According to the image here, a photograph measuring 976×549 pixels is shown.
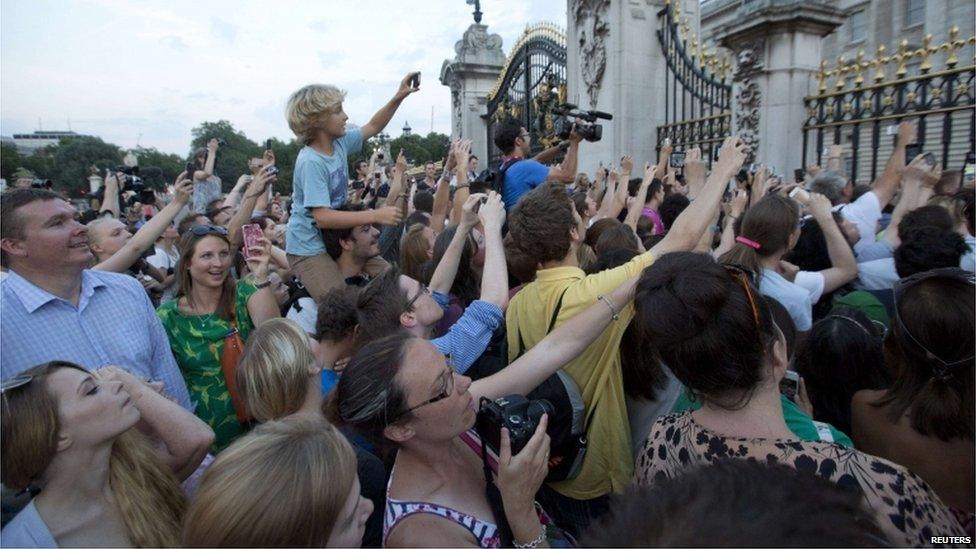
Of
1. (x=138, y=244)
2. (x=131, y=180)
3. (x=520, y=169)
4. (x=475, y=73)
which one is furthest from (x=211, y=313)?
(x=475, y=73)

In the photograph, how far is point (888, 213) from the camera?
5.69m

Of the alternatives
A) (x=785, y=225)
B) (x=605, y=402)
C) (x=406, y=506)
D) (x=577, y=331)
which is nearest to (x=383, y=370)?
(x=406, y=506)

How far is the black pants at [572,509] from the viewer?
2.29 meters

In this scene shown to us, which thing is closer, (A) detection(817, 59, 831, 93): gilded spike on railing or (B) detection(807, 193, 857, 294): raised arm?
(B) detection(807, 193, 857, 294): raised arm

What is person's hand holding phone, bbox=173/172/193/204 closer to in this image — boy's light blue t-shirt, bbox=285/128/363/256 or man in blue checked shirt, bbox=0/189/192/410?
boy's light blue t-shirt, bbox=285/128/363/256

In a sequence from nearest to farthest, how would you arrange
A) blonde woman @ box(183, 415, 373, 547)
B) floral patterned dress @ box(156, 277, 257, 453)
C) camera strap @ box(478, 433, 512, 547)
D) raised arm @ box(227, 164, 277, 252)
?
blonde woman @ box(183, 415, 373, 547)
camera strap @ box(478, 433, 512, 547)
floral patterned dress @ box(156, 277, 257, 453)
raised arm @ box(227, 164, 277, 252)

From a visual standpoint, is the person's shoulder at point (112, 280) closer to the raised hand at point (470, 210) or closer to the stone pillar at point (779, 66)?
the raised hand at point (470, 210)

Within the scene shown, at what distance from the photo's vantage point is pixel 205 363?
9.60ft

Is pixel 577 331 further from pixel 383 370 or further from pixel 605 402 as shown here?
pixel 383 370

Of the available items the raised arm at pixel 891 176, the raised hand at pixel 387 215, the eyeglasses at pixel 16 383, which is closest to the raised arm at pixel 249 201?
the raised hand at pixel 387 215

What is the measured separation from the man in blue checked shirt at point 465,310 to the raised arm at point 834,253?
1.98m

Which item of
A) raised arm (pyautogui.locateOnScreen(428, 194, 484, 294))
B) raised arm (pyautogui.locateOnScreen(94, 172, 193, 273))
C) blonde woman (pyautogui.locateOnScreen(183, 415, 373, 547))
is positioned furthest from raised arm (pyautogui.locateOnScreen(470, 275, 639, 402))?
raised arm (pyautogui.locateOnScreen(94, 172, 193, 273))

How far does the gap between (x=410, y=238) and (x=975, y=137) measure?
478 cm

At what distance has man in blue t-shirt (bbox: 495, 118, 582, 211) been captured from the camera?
188 inches
